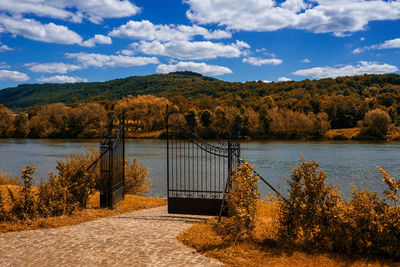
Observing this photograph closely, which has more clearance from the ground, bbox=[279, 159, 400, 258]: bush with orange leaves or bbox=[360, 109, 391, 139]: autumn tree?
bbox=[360, 109, 391, 139]: autumn tree

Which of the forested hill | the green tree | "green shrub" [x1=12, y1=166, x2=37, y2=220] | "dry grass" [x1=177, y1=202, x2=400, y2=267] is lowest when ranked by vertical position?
"dry grass" [x1=177, y1=202, x2=400, y2=267]

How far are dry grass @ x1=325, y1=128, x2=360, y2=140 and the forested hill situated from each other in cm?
1673

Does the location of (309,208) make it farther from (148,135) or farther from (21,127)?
(21,127)

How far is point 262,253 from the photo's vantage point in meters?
6.51

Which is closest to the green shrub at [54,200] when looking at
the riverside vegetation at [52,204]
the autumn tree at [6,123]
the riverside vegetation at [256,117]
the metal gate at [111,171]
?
the riverside vegetation at [52,204]

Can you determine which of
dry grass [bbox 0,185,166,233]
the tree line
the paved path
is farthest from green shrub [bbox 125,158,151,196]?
the tree line

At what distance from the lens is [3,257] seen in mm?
6285

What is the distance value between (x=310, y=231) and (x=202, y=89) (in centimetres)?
12400

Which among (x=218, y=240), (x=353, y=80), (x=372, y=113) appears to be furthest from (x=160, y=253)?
(x=353, y=80)

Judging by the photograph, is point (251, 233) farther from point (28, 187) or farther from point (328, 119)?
point (328, 119)

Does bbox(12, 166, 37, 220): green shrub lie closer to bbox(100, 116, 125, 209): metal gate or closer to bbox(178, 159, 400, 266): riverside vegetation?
bbox(100, 116, 125, 209): metal gate

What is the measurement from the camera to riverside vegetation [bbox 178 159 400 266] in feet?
20.5

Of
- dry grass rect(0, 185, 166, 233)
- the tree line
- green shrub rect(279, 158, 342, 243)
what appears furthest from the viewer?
the tree line

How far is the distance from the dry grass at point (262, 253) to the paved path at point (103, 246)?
315 millimetres
